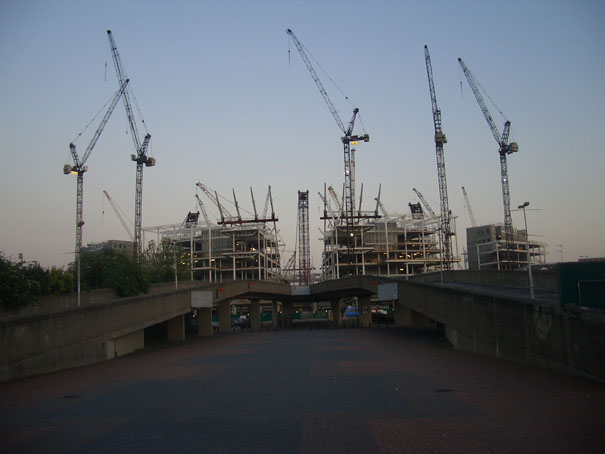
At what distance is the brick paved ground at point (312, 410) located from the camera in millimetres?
9336

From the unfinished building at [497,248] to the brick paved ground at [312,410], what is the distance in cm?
13132

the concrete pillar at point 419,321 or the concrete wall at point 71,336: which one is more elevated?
the concrete wall at point 71,336

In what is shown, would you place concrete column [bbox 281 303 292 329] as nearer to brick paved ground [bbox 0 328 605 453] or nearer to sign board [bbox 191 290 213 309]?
sign board [bbox 191 290 213 309]

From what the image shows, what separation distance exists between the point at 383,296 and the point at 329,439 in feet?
113

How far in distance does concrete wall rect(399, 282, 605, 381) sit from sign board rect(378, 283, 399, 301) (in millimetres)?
14642

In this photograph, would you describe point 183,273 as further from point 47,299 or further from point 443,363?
point 443,363

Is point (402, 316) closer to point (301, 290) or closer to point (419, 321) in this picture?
point (419, 321)

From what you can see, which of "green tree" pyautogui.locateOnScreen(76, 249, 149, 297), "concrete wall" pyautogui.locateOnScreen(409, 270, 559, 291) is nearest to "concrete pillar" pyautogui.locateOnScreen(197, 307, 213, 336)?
"green tree" pyautogui.locateOnScreen(76, 249, 149, 297)

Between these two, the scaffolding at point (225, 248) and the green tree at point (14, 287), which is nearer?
the green tree at point (14, 287)

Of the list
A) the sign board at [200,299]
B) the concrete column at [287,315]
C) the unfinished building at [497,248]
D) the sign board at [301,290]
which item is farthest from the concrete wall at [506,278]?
the unfinished building at [497,248]

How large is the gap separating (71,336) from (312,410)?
12.9 meters

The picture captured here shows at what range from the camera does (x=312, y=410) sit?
12.0 meters

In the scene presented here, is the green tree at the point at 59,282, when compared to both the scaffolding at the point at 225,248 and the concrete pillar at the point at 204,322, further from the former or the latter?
the scaffolding at the point at 225,248

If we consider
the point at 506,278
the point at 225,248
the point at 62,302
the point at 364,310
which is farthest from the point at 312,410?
the point at 225,248
